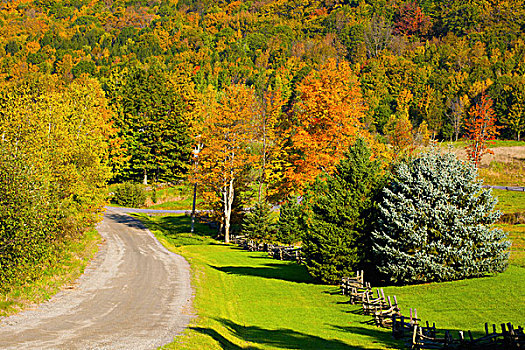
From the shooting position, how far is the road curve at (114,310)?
19969mm

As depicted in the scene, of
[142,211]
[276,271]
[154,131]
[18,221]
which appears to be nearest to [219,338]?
[18,221]

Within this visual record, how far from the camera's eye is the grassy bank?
966 inches

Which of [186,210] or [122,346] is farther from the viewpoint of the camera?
[186,210]

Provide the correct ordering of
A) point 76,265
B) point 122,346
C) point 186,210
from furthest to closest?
1. point 186,210
2. point 76,265
3. point 122,346

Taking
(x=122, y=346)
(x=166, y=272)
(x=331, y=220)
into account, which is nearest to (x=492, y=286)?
(x=331, y=220)

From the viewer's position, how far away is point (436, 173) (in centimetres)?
2981

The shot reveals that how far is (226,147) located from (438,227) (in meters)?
29.9

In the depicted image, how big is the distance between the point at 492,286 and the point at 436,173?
7.63 meters

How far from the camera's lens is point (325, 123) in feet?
147

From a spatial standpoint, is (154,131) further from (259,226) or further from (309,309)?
(309,309)

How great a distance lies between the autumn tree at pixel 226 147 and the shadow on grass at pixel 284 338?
29.4 m

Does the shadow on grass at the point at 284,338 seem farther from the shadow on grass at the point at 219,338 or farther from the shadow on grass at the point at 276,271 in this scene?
the shadow on grass at the point at 276,271

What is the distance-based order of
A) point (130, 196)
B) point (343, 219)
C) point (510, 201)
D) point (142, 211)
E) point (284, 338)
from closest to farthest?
1. point (284, 338)
2. point (343, 219)
3. point (510, 201)
4. point (142, 211)
5. point (130, 196)

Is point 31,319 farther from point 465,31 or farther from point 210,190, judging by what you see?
point 465,31
